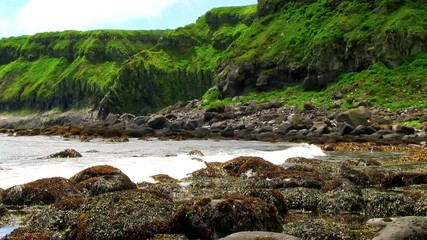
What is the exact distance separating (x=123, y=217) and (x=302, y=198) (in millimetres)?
6362

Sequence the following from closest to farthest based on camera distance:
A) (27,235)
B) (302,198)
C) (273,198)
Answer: (27,235), (273,198), (302,198)

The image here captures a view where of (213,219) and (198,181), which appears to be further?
(198,181)

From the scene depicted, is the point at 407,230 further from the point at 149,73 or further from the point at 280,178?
the point at 149,73

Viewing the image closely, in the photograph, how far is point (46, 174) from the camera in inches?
833

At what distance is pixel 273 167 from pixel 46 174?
397 inches

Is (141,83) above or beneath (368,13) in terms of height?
beneath

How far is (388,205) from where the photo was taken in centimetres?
1400

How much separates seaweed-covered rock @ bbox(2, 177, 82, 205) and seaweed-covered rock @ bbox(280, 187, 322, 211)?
22.8ft

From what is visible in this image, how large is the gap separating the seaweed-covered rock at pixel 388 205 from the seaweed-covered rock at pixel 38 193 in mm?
9290

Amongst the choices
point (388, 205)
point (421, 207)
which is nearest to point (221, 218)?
point (388, 205)

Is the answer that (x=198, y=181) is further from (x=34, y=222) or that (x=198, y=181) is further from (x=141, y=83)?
(x=141, y=83)

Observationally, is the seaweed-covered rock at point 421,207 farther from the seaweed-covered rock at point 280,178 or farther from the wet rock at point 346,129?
the wet rock at point 346,129

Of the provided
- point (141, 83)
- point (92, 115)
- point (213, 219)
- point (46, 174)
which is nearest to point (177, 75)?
point (141, 83)

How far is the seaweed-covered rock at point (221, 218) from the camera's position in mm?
11086
